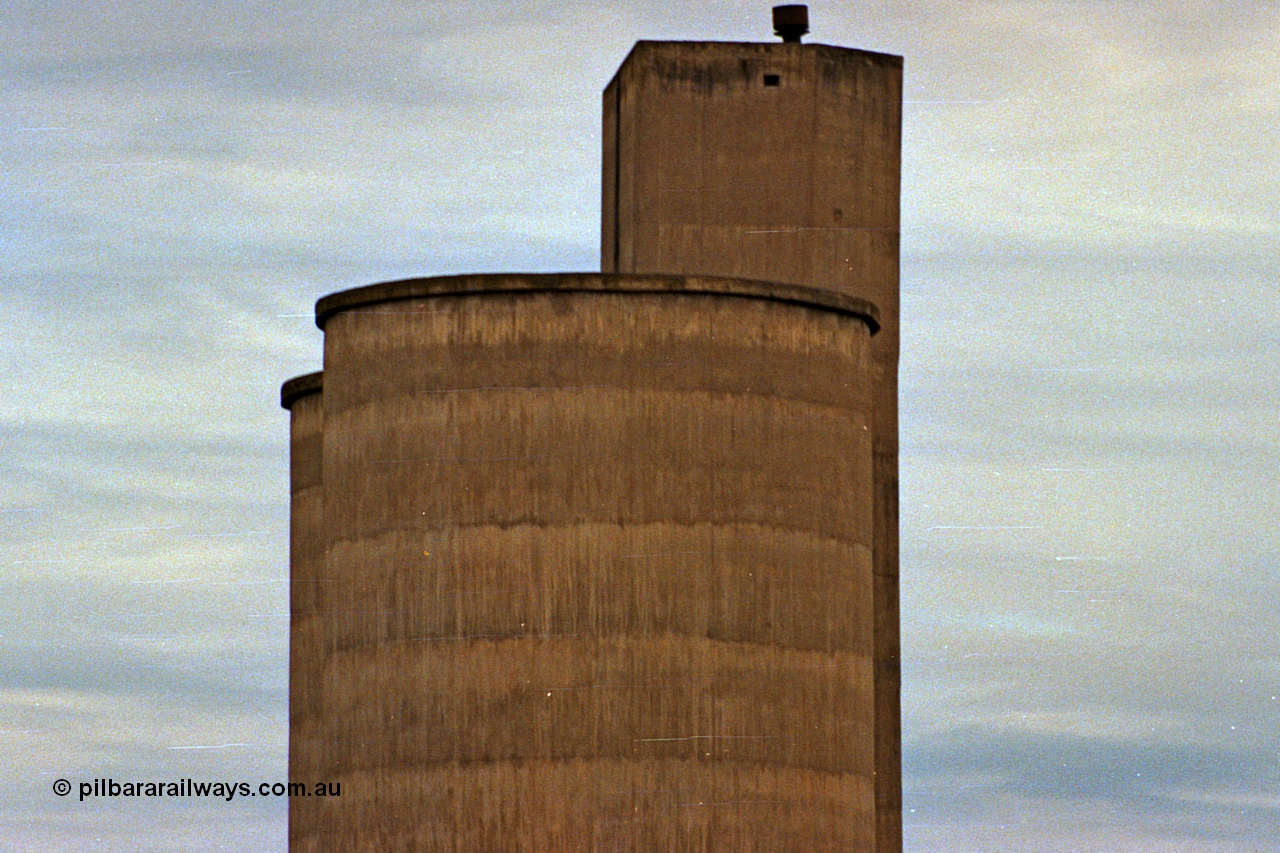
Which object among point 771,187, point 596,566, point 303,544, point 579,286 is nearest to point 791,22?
point 771,187

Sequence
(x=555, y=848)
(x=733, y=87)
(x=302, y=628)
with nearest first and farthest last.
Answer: (x=555, y=848) → (x=733, y=87) → (x=302, y=628)

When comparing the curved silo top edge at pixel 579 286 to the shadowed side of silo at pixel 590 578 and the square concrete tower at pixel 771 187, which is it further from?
the square concrete tower at pixel 771 187

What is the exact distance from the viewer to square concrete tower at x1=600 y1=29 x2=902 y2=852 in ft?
156

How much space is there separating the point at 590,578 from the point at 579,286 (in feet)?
15.1

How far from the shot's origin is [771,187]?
47875 mm

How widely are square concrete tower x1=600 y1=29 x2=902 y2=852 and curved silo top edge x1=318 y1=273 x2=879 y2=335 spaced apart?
330cm

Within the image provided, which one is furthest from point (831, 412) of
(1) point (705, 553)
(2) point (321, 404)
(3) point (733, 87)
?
(2) point (321, 404)

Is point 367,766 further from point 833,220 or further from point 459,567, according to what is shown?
point 833,220

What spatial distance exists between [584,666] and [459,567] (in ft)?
8.25

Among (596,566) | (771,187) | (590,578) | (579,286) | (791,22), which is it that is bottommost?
Answer: (590,578)

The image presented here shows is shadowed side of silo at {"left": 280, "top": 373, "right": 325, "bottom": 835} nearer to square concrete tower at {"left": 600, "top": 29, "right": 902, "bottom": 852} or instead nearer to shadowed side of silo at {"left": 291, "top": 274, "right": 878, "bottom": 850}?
shadowed side of silo at {"left": 291, "top": 274, "right": 878, "bottom": 850}

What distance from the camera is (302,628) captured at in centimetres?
5088

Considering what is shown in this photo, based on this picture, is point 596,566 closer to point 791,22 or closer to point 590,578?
point 590,578

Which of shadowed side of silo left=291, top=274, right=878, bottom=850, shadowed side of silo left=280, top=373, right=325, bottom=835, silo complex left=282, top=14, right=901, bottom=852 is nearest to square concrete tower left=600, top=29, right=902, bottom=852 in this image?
silo complex left=282, top=14, right=901, bottom=852
